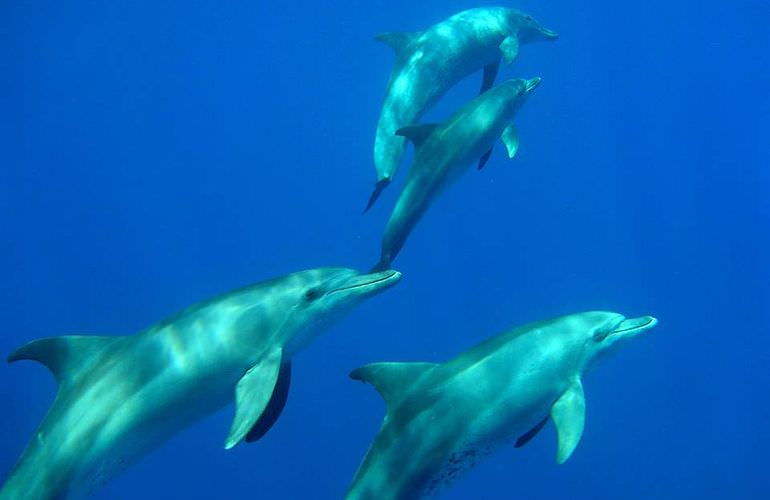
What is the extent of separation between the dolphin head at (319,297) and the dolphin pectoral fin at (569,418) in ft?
5.95

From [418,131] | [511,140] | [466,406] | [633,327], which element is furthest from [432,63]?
[466,406]

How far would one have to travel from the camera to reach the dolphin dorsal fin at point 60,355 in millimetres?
5402

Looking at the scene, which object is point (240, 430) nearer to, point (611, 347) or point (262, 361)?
point (262, 361)

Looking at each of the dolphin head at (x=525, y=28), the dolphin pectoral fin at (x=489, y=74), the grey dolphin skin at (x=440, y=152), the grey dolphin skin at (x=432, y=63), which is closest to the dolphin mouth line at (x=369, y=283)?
the grey dolphin skin at (x=440, y=152)

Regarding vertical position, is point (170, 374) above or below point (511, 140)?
below

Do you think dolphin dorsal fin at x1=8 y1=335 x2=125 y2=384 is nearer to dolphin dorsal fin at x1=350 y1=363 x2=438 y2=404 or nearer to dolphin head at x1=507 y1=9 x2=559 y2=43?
dolphin dorsal fin at x1=350 y1=363 x2=438 y2=404

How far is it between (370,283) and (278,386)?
1246mm

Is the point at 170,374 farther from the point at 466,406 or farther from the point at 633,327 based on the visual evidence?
the point at 633,327

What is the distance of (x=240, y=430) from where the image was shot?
495 centimetres

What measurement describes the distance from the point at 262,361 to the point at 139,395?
3.15ft

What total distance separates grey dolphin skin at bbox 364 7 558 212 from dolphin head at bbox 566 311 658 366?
3.33m

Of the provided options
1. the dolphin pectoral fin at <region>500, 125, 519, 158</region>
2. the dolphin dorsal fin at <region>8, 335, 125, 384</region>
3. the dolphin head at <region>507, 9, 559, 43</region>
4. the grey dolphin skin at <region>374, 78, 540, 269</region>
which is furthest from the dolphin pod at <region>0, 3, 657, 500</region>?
the dolphin head at <region>507, 9, 559, 43</region>

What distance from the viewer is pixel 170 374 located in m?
5.28

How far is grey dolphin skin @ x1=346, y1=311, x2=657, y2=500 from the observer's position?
529 cm
